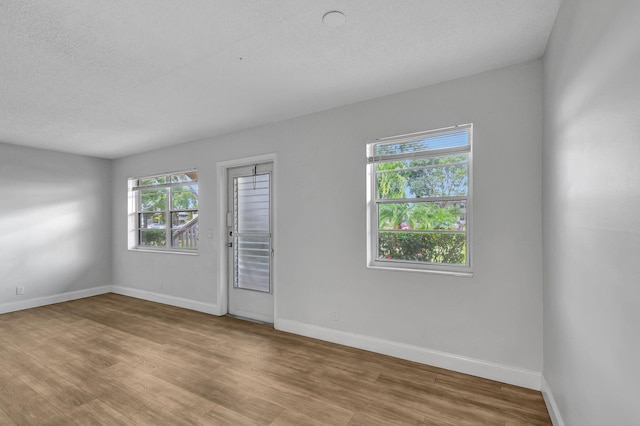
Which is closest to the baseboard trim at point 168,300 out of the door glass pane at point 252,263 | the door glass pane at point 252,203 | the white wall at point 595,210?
the door glass pane at point 252,263

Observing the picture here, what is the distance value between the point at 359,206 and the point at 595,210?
2.09 metres

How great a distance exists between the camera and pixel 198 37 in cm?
209

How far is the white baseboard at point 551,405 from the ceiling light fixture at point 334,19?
9.18 feet

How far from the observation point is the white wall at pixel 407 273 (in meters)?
2.48

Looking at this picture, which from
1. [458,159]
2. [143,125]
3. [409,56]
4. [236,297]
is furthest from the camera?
[236,297]

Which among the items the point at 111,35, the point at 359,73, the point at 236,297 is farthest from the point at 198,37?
the point at 236,297

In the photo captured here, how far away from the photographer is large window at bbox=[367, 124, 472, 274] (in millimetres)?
2812

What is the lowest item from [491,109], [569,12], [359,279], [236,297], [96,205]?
[236,297]

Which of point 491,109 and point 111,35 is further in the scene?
point 491,109

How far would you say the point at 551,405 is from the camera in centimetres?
211

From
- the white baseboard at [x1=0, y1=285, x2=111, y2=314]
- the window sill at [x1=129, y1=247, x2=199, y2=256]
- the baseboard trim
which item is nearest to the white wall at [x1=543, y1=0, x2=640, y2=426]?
the baseboard trim

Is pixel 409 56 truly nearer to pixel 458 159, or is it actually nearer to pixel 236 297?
pixel 458 159

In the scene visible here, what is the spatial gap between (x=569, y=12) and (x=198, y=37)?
A: 2207mm

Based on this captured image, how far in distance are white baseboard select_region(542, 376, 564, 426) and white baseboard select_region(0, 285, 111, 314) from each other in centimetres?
684
